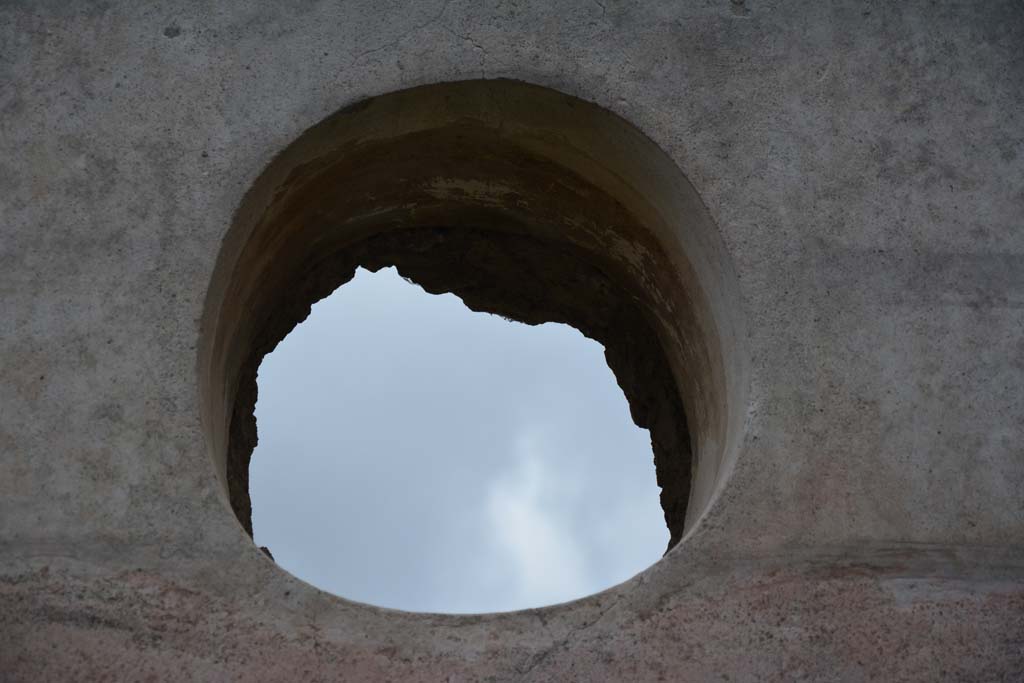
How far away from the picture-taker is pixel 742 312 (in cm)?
430

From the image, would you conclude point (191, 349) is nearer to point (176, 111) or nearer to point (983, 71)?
point (176, 111)

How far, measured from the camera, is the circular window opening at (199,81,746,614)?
15.1 ft

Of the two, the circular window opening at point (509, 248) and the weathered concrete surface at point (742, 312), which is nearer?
the weathered concrete surface at point (742, 312)

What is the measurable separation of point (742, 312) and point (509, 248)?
1.65 meters

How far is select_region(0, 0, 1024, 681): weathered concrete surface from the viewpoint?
3.76 m

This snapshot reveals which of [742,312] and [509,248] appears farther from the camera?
[509,248]

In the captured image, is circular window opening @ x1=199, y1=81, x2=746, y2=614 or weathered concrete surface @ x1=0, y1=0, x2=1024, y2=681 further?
circular window opening @ x1=199, y1=81, x2=746, y2=614

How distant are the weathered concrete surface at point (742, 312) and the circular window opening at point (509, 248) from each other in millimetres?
166

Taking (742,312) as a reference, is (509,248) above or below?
above

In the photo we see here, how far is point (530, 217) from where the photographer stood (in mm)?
5504

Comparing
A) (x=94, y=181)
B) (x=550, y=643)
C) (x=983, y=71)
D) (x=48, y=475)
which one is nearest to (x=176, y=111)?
(x=94, y=181)

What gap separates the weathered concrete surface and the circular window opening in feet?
0.55

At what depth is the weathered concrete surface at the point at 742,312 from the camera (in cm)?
376

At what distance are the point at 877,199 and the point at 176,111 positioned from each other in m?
2.34
